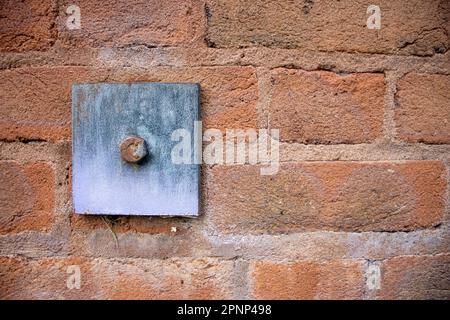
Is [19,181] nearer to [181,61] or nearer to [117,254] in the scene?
[117,254]

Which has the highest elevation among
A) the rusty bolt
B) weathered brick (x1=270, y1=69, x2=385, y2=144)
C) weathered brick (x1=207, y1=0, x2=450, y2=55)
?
weathered brick (x1=207, y1=0, x2=450, y2=55)

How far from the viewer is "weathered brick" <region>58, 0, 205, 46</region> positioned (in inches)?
17.2

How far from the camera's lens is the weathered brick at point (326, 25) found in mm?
435

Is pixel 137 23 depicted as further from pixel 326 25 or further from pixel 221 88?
pixel 326 25

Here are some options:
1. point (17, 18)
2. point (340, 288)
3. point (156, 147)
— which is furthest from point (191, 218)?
point (17, 18)

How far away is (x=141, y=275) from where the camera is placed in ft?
1.51

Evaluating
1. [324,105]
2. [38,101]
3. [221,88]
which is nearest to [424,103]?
[324,105]

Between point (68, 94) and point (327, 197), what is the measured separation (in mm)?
353

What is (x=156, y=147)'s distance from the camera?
16.7 inches

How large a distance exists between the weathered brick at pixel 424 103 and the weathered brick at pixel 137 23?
27 centimetres

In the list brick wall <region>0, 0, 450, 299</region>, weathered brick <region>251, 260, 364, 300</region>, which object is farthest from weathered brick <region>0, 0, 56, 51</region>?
weathered brick <region>251, 260, 364, 300</region>

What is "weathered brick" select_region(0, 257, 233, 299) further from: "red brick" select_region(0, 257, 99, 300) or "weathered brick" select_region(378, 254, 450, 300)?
"weathered brick" select_region(378, 254, 450, 300)

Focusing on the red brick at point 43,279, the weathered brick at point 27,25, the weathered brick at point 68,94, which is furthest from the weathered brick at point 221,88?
the red brick at point 43,279

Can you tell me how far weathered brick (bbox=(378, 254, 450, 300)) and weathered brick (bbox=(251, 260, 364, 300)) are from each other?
0.04 m
